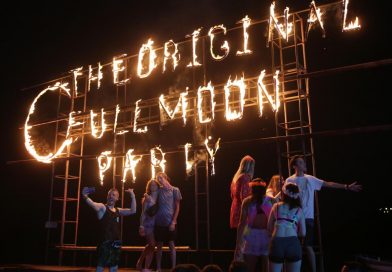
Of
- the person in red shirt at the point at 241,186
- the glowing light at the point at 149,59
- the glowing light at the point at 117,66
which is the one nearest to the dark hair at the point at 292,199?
the person in red shirt at the point at 241,186

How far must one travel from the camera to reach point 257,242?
5.88 metres

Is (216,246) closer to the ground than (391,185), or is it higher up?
closer to the ground

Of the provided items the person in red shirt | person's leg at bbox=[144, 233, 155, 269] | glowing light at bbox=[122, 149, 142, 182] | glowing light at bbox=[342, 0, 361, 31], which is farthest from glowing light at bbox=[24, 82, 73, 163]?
glowing light at bbox=[342, 0, 361, 31]

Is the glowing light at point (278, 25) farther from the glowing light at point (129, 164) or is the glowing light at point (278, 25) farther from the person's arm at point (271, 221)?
the glowing light at point (129, 164)

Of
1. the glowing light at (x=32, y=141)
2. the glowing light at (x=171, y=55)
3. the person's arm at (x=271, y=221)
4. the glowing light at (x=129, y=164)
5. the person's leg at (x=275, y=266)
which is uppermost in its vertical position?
the glowing light at (x=171, y=55)

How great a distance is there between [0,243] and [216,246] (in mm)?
8436

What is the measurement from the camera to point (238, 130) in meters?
16.0

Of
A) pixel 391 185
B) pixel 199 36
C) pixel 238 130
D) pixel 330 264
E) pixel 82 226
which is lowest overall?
pixel 330 264

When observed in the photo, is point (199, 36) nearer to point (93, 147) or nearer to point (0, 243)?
point (93, 147)

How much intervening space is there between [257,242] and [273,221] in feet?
1.77

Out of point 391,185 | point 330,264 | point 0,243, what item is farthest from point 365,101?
point 0,243

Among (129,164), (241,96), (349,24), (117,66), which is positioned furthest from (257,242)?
(117,66)

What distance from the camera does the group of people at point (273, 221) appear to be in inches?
204

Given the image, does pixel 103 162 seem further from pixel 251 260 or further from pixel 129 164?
pixel 251 260
